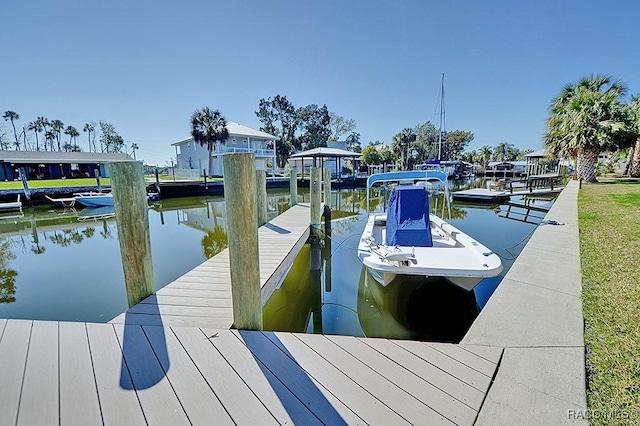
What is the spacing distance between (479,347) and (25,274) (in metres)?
8.33

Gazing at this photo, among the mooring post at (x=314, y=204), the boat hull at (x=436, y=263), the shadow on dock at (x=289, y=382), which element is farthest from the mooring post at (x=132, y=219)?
the mooring post at (x=314, y=204)

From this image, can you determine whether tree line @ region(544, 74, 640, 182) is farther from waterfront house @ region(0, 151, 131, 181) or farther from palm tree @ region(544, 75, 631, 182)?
waterfront house @ region(0, 151, 131, 181)

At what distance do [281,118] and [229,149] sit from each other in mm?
16671

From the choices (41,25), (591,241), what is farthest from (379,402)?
(41,25)

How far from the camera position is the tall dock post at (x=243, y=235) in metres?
2.10

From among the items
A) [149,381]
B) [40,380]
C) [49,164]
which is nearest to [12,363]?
[40,380]

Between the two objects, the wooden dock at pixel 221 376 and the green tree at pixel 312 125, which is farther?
the green tree at pixel 312 125

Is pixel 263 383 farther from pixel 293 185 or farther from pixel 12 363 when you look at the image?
pixel 293 185

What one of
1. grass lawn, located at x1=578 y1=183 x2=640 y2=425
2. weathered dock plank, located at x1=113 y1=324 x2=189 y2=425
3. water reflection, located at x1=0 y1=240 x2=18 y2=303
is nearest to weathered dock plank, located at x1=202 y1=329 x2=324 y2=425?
weathered dock plank, located at x1=113 y1=324 x2=189 y2=425

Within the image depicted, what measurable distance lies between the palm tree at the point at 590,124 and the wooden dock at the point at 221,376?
Answer: 21.0m

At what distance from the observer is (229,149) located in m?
28.4

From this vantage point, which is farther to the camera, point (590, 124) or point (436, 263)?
point (590, 124)

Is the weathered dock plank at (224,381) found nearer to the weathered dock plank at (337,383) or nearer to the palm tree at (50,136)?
the weathered dock plank at (337,383)

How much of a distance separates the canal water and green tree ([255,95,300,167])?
3350 cm
